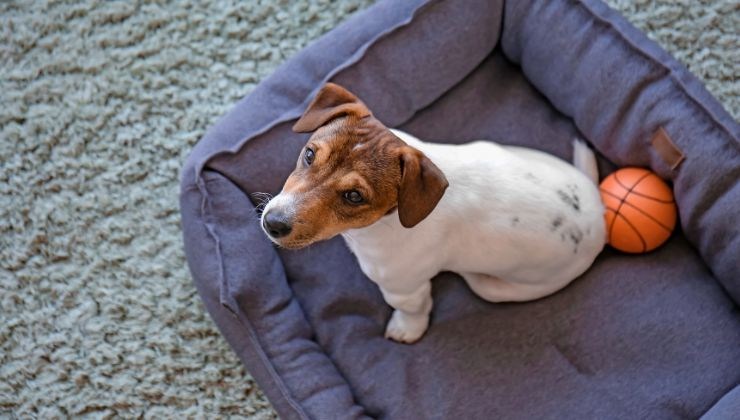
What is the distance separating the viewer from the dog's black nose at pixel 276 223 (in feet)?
7.82

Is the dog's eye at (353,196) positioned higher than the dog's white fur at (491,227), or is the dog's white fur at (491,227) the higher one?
the dog's eye at (353,196)

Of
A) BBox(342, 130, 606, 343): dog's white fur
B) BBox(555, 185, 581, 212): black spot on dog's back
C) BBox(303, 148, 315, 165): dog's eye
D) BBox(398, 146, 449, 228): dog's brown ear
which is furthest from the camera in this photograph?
BBox(555, 185, 581, 212): black spot on dog's back

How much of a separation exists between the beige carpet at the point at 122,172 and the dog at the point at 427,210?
3.54 feet

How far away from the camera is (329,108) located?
259 cm

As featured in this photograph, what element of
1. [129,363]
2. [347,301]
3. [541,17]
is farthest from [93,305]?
[541,17]

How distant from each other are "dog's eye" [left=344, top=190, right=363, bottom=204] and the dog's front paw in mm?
959

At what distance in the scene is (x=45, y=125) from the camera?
3.83 meters

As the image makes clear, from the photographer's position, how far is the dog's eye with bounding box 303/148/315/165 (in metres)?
2.46

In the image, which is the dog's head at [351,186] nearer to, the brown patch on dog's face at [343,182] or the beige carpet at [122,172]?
the brown patch on dog's face at [343,182]

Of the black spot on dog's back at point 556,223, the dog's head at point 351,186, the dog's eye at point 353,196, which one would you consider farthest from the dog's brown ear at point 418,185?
the black spot on dog's back at point 556,223

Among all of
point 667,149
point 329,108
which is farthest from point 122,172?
point 667,149

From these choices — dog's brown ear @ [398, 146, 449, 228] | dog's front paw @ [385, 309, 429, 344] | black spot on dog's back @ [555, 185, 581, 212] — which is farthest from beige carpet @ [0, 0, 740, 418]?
dog's brown ear @ [398, 146, 449, 228]

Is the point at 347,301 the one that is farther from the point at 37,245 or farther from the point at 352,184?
the point at 37,245

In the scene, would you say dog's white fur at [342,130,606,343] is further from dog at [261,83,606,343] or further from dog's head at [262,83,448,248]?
dog's head at [262,83,448,248]
